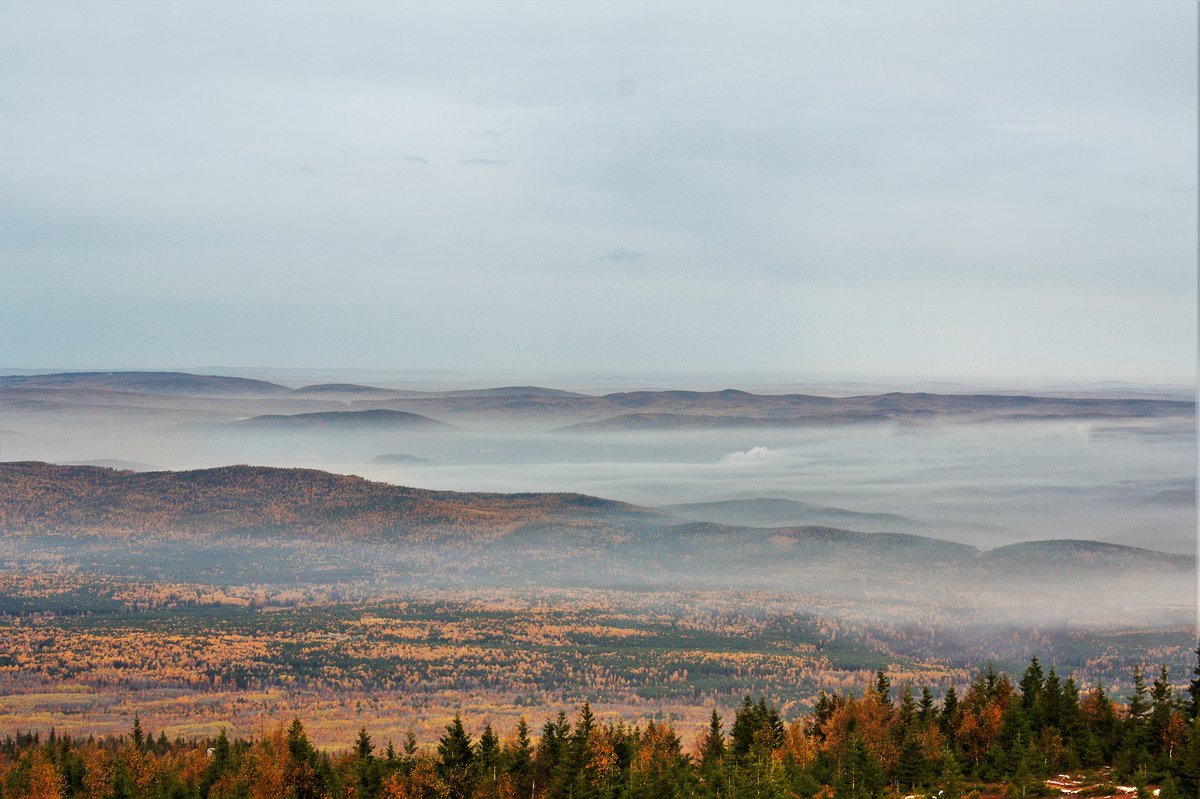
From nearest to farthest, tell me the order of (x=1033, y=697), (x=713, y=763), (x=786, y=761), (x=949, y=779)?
(x=949, y=779) → (x=786, y=761) → (x=713, y=763) → (x=1033, y=697)

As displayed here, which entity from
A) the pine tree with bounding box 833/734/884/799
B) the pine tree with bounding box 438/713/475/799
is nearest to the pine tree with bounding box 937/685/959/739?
the pine tree with bounding box 833/734/884/799

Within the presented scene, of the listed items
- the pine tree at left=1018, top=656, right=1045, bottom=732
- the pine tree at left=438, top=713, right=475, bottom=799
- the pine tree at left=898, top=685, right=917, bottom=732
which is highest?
the pine tree at left=1018, top=656, right=1045, bottom=732

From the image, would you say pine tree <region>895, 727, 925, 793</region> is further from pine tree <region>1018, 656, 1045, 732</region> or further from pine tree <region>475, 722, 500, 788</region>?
pine tree <region>475, 722, 500, 788</region>

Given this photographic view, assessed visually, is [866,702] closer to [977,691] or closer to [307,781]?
[977,691]

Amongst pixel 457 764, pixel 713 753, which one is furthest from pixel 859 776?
pixel 457 764

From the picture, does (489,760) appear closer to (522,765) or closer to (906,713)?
(522,765)

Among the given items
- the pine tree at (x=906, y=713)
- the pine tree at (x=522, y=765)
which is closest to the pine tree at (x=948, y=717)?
the pine tree at (x=906, y=713)

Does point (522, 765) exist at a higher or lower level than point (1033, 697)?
lower

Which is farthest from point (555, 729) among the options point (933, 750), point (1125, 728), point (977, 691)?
point (1125, 728)
